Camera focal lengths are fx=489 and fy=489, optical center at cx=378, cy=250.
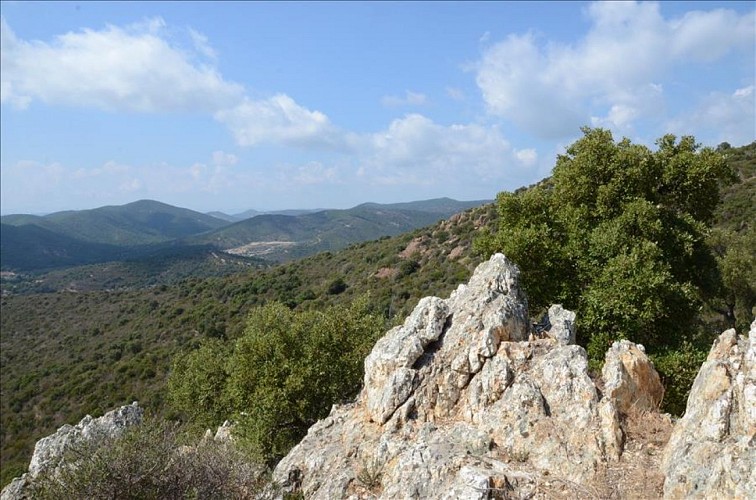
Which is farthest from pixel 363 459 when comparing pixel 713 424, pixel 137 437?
pixel 713 424

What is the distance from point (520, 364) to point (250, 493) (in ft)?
25.7

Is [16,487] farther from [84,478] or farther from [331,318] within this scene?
[331,318]

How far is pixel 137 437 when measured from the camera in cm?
1257

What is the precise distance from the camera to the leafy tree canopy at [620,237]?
16.0m

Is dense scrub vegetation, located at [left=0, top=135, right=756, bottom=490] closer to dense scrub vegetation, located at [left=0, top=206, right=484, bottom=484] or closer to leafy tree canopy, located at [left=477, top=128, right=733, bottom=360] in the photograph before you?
leafy tree canopy, located at [left=477, top=128, right=733, bottom=360]

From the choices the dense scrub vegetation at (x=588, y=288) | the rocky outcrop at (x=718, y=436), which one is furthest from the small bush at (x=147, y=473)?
the rocky outcrop at (x=718, y=436)

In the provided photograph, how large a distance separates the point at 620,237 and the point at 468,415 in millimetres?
8856

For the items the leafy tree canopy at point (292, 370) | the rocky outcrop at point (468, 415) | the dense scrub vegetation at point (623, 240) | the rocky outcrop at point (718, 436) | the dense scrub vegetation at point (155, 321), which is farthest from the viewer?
the dense scrub vegetation at point (155, 321)

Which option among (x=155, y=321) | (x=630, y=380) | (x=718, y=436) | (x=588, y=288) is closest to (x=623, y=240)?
(x=588, y=288)

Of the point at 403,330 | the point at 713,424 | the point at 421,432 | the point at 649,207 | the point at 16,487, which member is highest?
the point at 649,207

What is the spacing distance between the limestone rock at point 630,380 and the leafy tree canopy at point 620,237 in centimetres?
336

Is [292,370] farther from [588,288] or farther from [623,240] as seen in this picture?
[623,240]

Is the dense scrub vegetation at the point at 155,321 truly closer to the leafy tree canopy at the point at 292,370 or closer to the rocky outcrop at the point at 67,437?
the rocky outcrop at the point at 67,437

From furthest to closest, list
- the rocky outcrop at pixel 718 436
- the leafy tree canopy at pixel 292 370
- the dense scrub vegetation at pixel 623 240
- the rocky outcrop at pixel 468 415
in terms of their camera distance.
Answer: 1. the leafy tree canopy at pixel 292 370
2. the dense scrub vegetation at pixel 623 240
3. the rocky outcrop at pixel 468 415
4. the rocky outcrop at pixel 718 436
